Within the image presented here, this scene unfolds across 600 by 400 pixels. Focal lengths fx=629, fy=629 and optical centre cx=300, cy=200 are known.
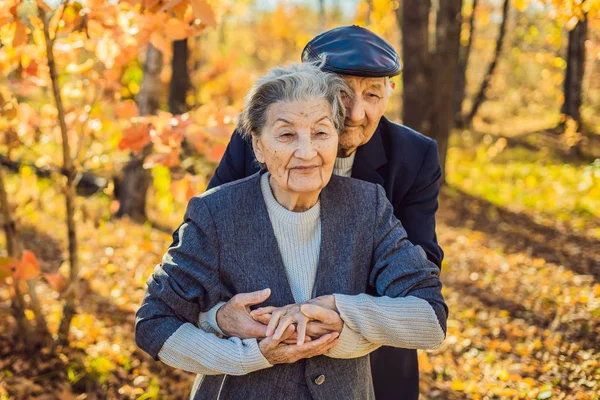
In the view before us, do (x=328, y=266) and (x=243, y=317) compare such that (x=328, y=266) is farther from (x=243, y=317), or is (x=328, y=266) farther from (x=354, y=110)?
Answer: (x=354, y=110)

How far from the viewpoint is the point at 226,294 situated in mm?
1900

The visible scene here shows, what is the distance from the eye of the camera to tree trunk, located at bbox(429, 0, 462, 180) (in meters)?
8.37

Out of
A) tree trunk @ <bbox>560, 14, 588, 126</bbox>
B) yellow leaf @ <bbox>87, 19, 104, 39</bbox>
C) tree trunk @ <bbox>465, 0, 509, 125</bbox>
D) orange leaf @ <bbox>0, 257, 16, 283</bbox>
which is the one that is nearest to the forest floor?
orange leaf @ <bbox>0, 257, 16, 283</bbox>

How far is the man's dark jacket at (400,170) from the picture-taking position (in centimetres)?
226

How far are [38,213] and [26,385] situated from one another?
3856 mm

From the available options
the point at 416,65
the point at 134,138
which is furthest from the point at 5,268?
the point at 416,65

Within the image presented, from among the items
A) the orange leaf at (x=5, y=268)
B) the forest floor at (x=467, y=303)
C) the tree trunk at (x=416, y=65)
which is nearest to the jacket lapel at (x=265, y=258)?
the orange leaf at (x=5, y=268)

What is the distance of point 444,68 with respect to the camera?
884 cm

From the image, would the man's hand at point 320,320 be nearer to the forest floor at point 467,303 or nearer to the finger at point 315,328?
the finger at point 315,328

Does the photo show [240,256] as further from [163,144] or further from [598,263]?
[598,263]

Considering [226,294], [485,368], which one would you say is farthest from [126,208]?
[226,294]

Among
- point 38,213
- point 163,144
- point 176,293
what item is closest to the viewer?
point 176,293

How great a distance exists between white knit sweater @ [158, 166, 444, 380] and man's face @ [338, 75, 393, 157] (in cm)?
37

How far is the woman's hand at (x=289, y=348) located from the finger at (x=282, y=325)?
1 cm
